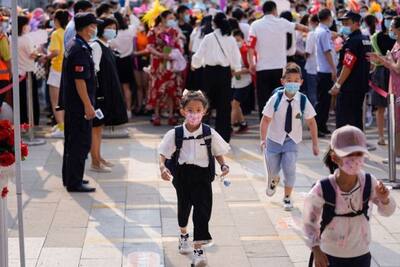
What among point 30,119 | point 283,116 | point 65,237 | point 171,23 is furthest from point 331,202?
point 171,23

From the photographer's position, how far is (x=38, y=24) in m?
14.7

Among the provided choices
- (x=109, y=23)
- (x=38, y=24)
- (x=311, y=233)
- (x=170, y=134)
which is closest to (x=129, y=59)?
(x=38, y=24)

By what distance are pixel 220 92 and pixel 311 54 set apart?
2287 millimetres

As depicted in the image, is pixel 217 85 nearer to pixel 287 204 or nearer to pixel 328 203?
pixel 287 204

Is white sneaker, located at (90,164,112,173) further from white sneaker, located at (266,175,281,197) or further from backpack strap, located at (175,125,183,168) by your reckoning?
backpack strap, located at (175,125,183,168)

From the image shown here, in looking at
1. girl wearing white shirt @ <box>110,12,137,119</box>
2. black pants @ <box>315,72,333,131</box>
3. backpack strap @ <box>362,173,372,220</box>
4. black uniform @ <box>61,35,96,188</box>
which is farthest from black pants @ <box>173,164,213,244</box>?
girl wearing white shirt @ <box>110,12,137,119</box>

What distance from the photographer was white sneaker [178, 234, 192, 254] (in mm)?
6746

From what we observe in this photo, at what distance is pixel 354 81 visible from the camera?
10156 millimetres

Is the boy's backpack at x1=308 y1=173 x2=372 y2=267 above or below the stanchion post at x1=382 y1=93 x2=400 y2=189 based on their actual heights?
above

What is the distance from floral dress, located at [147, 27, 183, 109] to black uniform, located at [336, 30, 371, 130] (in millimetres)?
3220

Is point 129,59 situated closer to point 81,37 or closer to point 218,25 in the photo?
point 218,25

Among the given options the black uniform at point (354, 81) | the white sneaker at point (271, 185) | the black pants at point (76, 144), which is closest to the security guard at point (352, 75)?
the black uniform at point (354, 81)

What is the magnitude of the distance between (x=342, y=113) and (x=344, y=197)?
5.91m

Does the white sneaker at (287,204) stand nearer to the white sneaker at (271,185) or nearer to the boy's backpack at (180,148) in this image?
the white sneaker at (271,185)
